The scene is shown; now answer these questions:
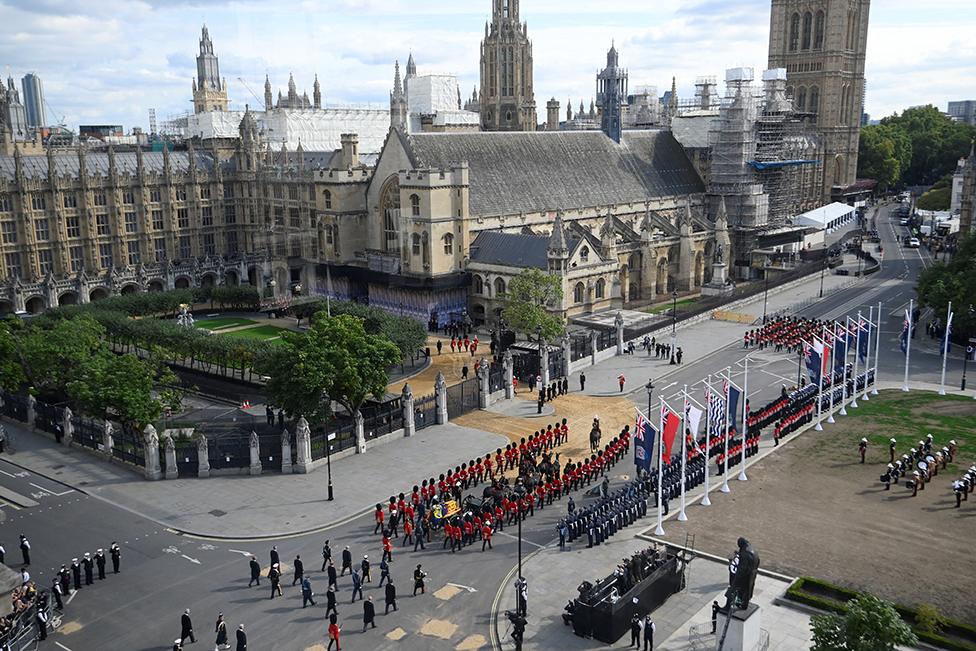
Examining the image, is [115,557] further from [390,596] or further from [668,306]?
[668,306]

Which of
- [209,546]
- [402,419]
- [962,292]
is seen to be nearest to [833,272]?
[962,292]

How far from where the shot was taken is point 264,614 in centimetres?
2830

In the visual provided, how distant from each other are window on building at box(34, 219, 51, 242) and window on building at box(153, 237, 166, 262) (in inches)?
414

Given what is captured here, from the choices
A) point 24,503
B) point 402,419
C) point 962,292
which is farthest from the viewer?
point 962,292

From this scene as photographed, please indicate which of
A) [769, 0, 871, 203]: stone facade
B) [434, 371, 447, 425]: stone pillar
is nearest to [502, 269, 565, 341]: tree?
[434, 371, 447, 425]: stone pillar

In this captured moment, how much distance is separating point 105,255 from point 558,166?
151 ft

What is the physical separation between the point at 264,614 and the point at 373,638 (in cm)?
404

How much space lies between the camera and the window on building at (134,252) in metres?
86.8

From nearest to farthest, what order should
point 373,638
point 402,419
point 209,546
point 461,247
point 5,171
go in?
point 373,638 → point 209,546 → point 402,419 → point 461,247 → point 5,171

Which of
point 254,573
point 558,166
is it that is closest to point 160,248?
point 558,166

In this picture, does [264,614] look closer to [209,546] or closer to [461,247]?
[209,546]

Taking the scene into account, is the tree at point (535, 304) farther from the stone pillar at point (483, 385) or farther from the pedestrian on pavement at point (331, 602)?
the pedestrian on pavement at point (331, 602)

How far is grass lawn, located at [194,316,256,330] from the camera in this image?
241 ft

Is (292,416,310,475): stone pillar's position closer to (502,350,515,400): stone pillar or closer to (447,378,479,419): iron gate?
(447,378,479,419): iron gate
